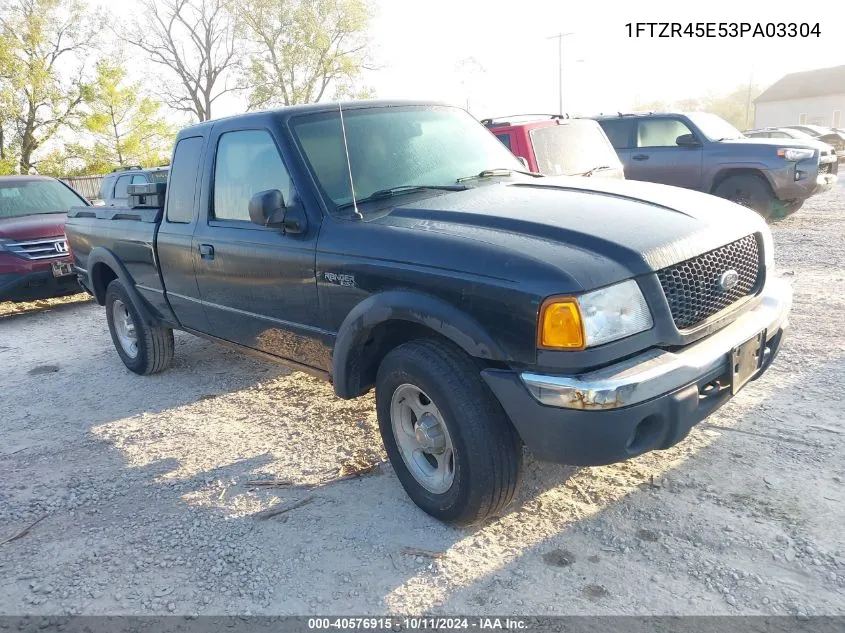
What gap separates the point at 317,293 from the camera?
3.48 meters

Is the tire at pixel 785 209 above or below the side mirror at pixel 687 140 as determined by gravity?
below

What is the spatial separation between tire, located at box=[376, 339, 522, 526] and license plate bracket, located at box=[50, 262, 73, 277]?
6.89 m

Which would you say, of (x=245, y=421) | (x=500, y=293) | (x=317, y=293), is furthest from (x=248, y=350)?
(x=500, y=293)

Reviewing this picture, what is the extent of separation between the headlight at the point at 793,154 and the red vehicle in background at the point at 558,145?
3482 millimetres

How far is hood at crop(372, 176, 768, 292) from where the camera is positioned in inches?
103

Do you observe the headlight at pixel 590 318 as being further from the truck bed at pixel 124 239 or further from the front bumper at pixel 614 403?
the truck bed at pixel 124 239

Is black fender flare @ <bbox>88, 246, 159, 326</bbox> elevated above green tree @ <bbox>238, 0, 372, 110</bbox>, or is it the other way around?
green tree @ <bbox>238, 0, 372, 110</bbox>

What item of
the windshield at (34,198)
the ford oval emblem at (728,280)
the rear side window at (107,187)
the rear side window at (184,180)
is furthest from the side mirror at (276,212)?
the rear side window at (107,187)

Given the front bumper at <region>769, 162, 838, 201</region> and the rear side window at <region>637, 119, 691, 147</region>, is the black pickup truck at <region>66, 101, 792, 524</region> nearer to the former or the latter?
the front bumper at <region>769, 162, 838, 201</region>

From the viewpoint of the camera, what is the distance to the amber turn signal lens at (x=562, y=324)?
2510mm

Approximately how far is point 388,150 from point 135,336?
3.19 m

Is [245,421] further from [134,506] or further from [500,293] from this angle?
[500,293]

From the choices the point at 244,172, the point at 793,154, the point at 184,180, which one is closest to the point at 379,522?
the point at 244,172

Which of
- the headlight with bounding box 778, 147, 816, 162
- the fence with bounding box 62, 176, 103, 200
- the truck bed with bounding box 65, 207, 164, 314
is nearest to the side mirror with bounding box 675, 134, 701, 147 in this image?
the headlight with bounding box 778, 147, 816, 162
